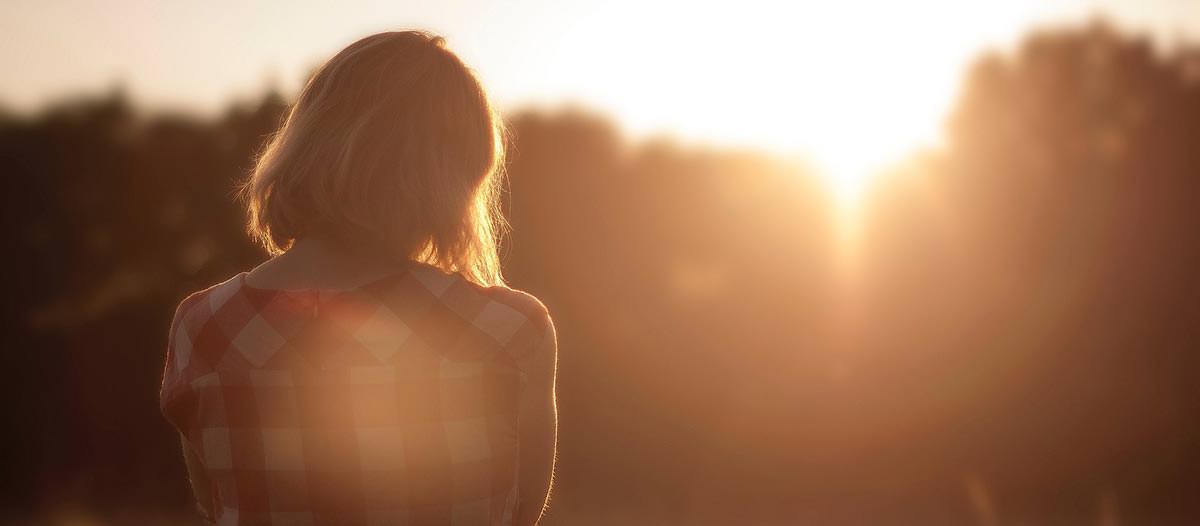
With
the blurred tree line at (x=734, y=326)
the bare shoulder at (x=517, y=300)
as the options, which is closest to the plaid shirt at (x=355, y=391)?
the bare shoulder at (x=517, y=300)

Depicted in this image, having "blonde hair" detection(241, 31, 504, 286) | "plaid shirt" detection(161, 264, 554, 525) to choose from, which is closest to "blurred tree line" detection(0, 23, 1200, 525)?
"blonde hair" detection(241, 31, 504, 286)

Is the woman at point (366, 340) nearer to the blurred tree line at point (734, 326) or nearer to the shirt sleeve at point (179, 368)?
the shirt sleeve at point (179, 368)

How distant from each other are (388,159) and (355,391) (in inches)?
13.3

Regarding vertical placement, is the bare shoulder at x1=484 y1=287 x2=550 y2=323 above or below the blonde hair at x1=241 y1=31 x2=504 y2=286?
below

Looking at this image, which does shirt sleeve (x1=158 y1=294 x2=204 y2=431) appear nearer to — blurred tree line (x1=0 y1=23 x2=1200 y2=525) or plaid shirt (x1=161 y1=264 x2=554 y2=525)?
plaid shirt (x1=161 y1=264 x2=554 y2=525)

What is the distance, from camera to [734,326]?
14.5m

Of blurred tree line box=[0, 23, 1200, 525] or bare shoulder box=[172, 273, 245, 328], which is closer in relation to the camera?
bare shoulder box=[172, 273, 245, 328]

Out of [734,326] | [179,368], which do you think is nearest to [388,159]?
[179,368]

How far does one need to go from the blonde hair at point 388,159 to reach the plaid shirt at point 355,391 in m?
0.08

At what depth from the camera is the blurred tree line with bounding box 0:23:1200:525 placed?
45.3 ft

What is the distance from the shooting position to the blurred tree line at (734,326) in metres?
13.8

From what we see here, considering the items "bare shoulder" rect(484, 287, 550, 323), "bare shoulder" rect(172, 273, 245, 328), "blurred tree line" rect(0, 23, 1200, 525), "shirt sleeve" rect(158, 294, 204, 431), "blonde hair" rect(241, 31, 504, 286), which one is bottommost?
"blurred tree line" rect(0, 23, 1200, 525)

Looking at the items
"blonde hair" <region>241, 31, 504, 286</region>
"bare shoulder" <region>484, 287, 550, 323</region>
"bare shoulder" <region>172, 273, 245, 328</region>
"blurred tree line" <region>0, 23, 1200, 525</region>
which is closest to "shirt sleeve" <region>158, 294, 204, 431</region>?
"bare shoulder" <region>172, 273, 245, 328</region>

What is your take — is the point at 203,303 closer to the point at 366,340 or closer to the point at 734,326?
the point at 366,340
